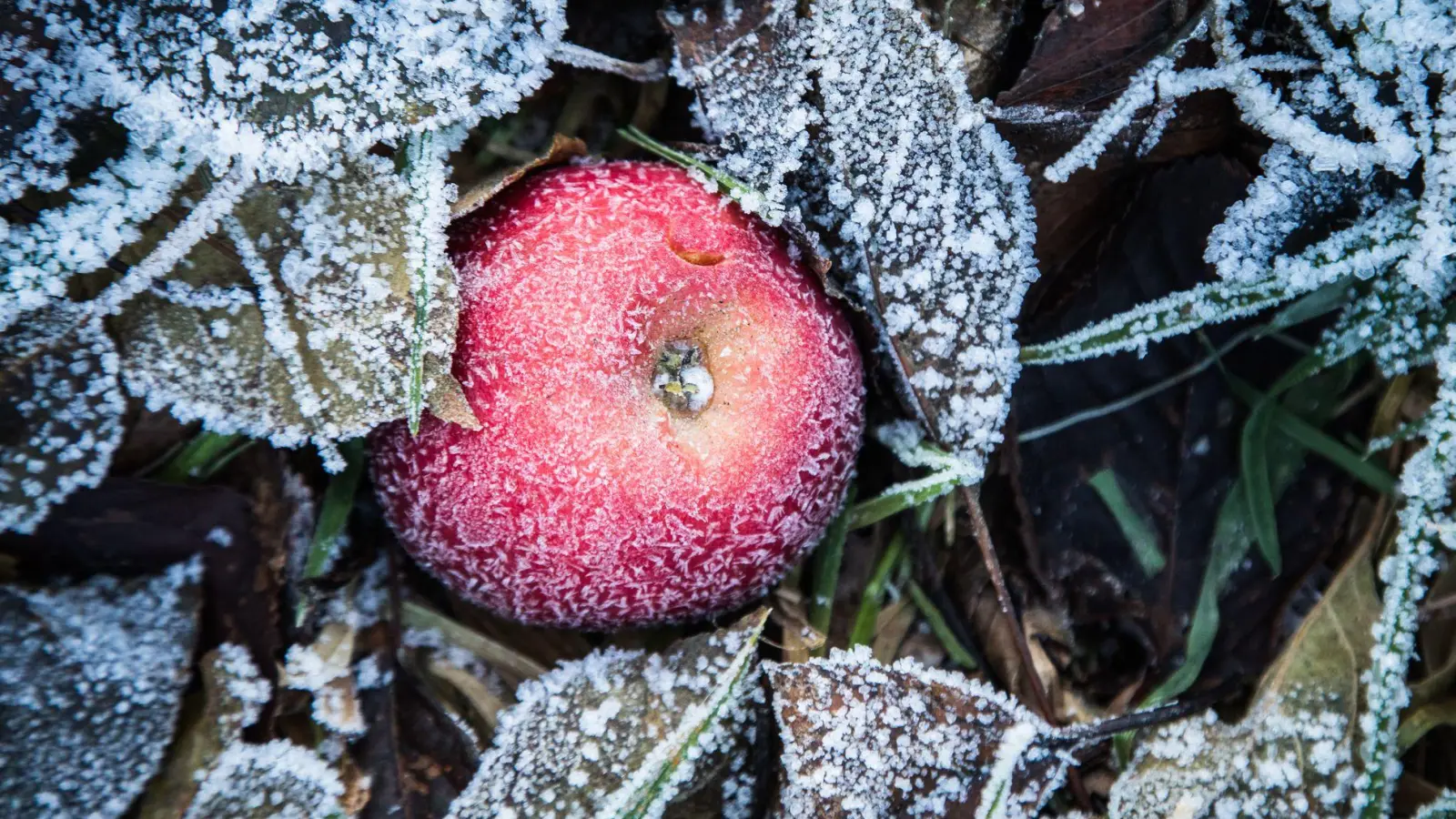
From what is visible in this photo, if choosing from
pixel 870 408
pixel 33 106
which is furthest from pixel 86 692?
pixel 870 408

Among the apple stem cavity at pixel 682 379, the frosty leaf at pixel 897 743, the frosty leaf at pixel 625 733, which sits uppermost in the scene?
the apple stem cavity at pixel 682 379

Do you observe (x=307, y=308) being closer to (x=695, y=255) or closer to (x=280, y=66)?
(x=280, y=66)

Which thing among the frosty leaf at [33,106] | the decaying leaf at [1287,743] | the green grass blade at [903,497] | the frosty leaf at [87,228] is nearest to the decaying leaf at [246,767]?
the frosty leaf at [87,228]

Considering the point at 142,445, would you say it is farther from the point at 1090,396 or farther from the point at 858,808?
the point at 1090,396

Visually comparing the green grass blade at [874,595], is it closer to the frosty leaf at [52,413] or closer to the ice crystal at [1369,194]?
the ice crystal at [1369,194]

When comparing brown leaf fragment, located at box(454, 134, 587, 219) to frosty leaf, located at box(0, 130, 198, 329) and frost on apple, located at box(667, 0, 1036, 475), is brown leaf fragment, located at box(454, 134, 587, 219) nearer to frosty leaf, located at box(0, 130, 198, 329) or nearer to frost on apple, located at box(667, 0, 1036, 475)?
frost on apple, located at box(667, 0, 1036, 475)

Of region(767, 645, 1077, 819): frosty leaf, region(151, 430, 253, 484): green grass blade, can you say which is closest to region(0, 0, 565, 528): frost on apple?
region(151, 430, 253, 484): green grass blade
